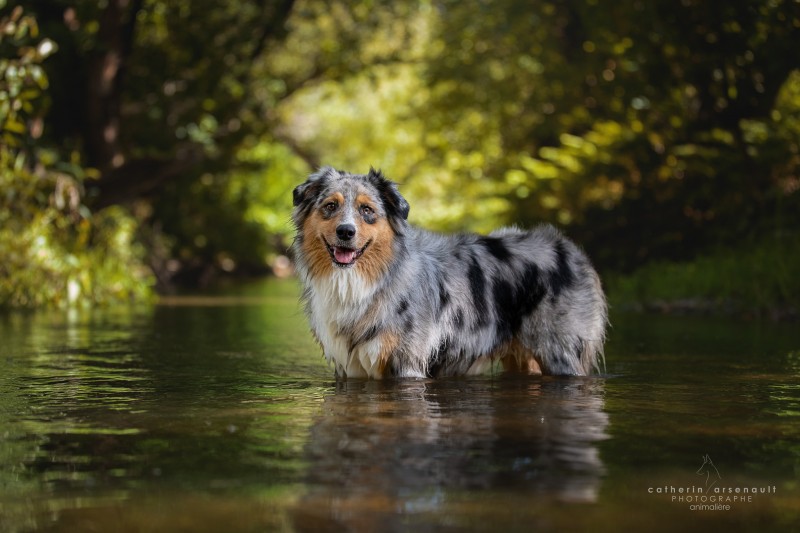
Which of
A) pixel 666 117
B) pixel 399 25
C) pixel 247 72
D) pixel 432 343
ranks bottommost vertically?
pixel 432 343

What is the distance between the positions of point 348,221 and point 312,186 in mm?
523

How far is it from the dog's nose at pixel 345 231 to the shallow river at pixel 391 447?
0.94 m

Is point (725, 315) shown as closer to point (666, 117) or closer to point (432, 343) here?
point (666, 117)

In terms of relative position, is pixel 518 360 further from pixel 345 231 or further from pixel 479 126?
pixel 479 126

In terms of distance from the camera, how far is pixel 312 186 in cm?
754

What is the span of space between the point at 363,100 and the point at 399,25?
2211 centimetres

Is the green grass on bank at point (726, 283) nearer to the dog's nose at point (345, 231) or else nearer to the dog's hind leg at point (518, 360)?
the dog's hind leg at point (518, 360)

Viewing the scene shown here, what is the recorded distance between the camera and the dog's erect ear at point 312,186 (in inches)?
296

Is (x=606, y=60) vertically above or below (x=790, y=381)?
above

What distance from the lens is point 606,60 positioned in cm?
2192

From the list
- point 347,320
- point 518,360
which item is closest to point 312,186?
point 347,320

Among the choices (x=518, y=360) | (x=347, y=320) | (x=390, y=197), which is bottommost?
(x=518, y=360)

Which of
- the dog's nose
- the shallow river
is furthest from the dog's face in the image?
the shallow river

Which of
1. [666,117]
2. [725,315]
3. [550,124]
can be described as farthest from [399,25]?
[725,315]
